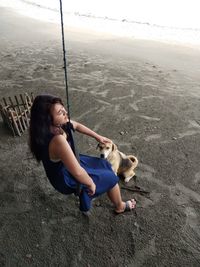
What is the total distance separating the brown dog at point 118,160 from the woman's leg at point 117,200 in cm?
45

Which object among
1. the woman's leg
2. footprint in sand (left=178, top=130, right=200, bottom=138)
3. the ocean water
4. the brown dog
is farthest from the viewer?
the ocean water

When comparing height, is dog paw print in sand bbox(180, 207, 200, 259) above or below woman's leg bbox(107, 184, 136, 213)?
below

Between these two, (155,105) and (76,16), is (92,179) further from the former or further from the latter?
(76,16)

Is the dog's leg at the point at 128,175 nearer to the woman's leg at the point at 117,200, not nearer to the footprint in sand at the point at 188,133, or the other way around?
the woman's leg at the point at 117,200

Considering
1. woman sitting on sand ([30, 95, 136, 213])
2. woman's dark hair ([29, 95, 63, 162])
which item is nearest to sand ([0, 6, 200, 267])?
woman sitting on sand ([30, 95, 136, 213])

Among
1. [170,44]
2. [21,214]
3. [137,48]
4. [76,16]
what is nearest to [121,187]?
[21,214]

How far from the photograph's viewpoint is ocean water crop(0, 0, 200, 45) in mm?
17812

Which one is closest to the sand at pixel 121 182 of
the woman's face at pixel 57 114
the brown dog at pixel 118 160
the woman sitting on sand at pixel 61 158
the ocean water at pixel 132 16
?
the brown dog at pixel 118 160

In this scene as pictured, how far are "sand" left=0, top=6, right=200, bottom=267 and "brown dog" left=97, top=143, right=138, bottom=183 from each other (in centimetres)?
25

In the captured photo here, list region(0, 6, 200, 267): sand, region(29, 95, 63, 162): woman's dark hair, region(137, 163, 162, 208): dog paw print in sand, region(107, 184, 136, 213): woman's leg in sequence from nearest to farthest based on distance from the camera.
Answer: region(29, 95, 63, 162): woman's dark hair, region(0, 6, 200, 267): sand, region(107, 184, 136, 213): woman's leg, region(137, 163, 162, 208): dog paw print in sand

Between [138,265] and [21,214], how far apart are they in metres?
1.69

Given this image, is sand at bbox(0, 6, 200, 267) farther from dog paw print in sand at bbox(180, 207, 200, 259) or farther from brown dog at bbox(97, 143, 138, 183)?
brown dog at bbox(97, 143, 138, 183)

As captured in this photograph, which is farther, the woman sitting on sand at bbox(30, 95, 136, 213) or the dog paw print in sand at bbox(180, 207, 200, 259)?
the dog paw print in sand at bbox(180, 207, 200, 259)

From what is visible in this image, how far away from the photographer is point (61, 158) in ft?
12.1
